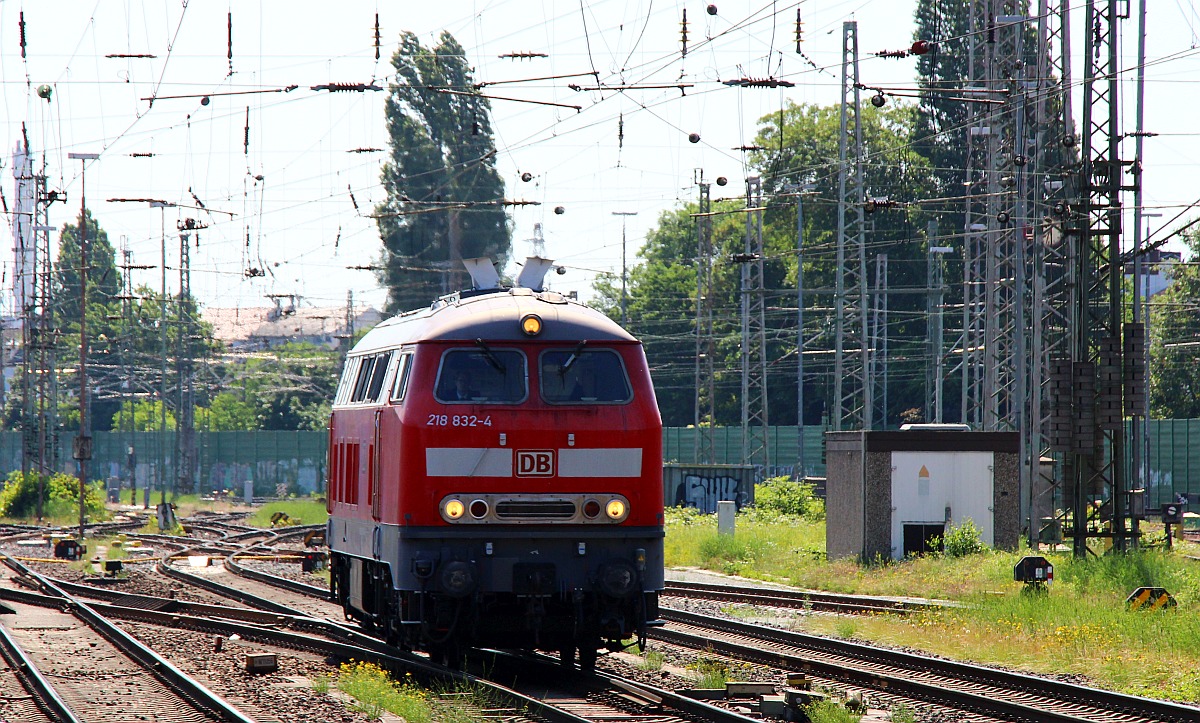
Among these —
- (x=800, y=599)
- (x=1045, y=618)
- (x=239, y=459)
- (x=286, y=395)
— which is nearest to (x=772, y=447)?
(x=239, y=459)

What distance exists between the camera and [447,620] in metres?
13.0

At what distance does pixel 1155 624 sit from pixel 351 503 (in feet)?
28.8

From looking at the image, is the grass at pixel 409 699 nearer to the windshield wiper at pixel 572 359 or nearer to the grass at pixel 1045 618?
the windshield wiper at pixel 572 359

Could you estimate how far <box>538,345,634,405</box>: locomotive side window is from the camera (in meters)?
13.3

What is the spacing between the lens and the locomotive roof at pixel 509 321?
43.5 feet

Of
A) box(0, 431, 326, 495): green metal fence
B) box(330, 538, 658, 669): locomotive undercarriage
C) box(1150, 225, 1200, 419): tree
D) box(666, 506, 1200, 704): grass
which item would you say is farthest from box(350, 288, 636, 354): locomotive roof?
box(0, 431, 326, 495): green metal fence

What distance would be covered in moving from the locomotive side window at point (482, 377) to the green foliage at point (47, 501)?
1595 inches

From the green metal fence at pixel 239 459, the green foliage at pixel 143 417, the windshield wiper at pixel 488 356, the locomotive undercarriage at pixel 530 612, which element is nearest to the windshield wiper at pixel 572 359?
the windshield wiper at pixel 488 356

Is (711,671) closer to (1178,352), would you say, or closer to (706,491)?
(706,491)

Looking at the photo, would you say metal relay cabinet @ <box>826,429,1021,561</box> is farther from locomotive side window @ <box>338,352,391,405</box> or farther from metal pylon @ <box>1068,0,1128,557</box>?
locomotive side window @ <box>338,352,391,405</box>

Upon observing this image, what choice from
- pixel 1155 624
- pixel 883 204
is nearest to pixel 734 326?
pixel 883 204

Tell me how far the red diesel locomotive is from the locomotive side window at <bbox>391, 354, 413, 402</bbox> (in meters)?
0.03

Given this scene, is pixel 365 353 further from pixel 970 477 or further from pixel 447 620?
pixel 970 477

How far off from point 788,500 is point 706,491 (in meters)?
3.55
